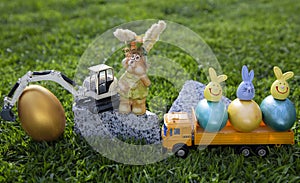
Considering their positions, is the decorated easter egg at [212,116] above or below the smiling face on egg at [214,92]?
below

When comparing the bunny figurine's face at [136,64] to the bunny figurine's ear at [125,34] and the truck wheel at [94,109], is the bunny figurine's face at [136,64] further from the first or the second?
the truck wheel at [94,109]

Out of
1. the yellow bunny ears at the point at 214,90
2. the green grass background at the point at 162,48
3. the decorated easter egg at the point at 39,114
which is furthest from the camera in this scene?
the decorated easter egg at the point at 39,114

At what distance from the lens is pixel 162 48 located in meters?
5.35

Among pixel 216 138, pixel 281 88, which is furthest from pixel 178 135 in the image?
pixel 281 88

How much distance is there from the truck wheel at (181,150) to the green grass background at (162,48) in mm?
48

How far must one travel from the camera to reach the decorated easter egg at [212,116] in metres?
2.97

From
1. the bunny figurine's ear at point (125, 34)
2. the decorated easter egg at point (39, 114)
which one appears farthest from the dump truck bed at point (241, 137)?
the decorated easter egg at point (39, 114)

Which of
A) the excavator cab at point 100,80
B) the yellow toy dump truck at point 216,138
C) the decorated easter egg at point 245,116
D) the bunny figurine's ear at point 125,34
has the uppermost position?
the bunny figurine's ear at point 125,34

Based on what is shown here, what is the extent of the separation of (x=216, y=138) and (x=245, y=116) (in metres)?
0.26

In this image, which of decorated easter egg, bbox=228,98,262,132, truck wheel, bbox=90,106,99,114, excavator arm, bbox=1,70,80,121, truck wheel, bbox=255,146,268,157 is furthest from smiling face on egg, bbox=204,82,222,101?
excavator arm, bbox=1,70,80,121

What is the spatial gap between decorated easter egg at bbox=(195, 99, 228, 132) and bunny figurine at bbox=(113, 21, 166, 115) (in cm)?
43

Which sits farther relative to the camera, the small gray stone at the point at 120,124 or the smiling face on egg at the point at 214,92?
the small gray stone at the point at 120,124

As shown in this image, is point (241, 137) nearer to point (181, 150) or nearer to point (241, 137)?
point (241, 137)

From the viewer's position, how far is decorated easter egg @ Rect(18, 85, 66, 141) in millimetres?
3100
